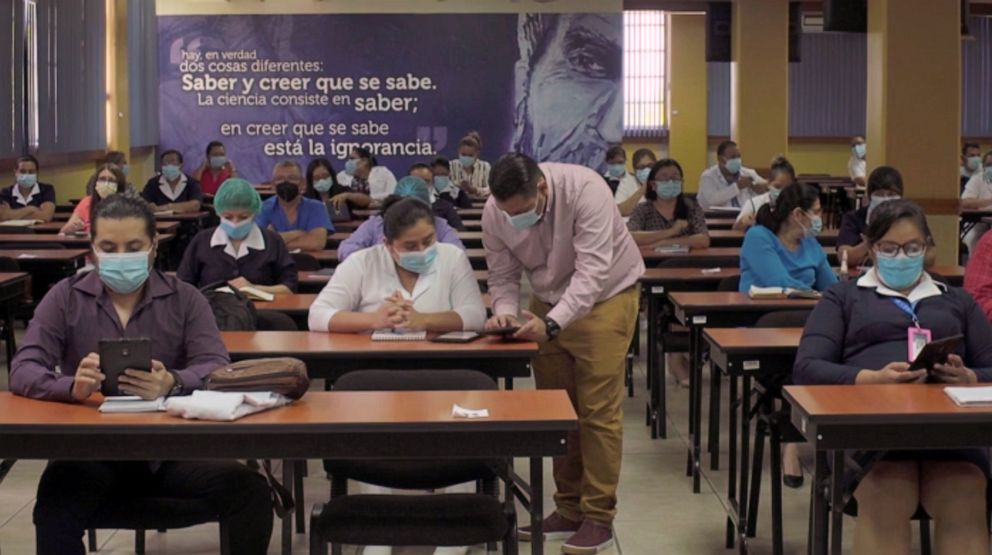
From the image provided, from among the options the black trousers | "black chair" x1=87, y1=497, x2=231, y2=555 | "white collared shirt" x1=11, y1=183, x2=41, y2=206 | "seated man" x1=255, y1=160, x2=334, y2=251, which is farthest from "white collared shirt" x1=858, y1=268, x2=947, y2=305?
"white collared shirt" x1=11, y1=183, x2=41, y2=206

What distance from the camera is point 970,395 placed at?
4035 millimetres

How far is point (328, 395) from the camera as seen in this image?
4.21 meters

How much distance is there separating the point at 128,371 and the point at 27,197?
30.1 ft

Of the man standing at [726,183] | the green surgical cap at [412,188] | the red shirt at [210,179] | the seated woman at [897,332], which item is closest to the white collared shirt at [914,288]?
the seated woman at [897,332]

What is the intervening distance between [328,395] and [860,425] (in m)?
1.53

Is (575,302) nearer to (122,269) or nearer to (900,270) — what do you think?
(900,270)

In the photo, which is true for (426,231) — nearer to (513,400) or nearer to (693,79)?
(513,400)

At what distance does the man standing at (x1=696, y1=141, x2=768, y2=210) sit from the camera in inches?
525

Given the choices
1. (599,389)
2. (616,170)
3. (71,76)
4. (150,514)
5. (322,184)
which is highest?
(71,76)

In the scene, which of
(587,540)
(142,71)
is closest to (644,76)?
(142,71)

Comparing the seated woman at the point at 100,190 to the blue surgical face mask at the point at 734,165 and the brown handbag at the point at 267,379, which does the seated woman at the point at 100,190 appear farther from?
the brown handbag at the point at 267,379

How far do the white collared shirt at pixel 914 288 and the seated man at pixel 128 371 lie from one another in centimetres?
212

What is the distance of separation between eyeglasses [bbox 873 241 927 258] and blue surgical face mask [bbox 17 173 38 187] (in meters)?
9.36

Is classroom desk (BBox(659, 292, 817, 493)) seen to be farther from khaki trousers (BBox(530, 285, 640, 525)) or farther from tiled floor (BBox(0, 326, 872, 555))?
khaki trousers (BBox(530, 285, 640, 525))
